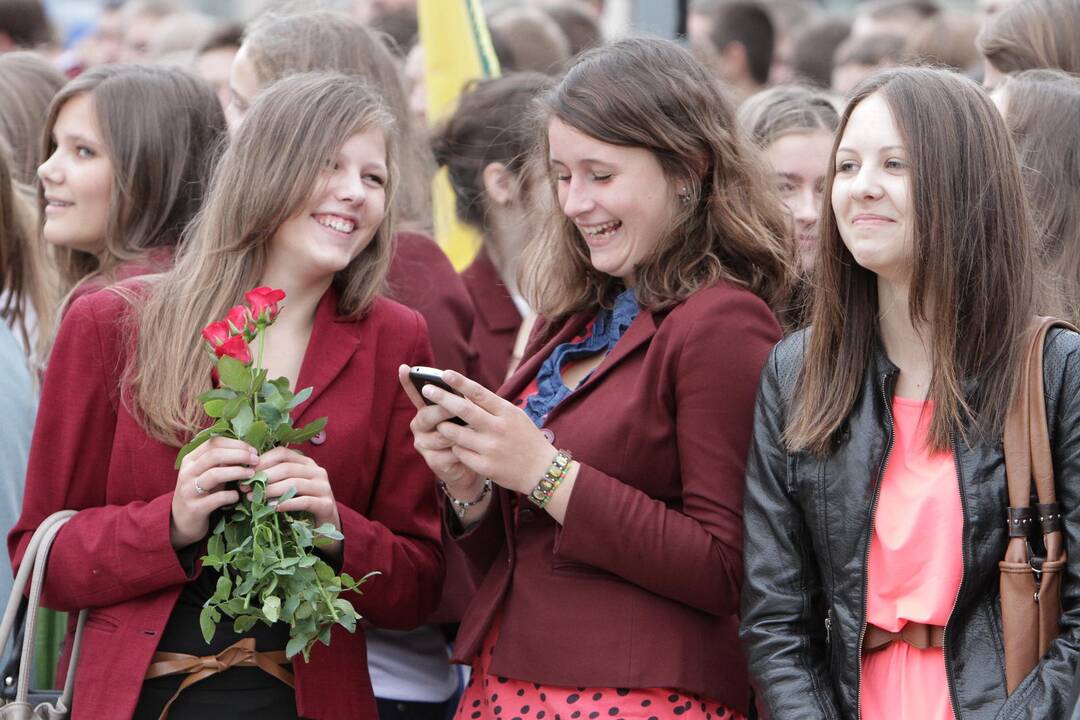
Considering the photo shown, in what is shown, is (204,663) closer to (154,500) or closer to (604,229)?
(154,500)

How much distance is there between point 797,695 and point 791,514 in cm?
37

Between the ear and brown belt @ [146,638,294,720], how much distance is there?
2092mm

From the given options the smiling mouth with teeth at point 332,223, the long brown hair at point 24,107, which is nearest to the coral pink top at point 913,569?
the smiling mouth with teeth at point 332,223

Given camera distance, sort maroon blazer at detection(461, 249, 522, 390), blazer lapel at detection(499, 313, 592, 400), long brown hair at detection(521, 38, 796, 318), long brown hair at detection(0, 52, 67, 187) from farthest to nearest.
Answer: long brown hair at detection(0, 52, 67, 187), maroon blazer at detection(461, 249, 522, 390), blazer lapel at detection(499, 313, 592, 400), long brown hair at detection(521, 38, 796, 318)

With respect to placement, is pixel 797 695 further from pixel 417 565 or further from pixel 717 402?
pixel 417 565

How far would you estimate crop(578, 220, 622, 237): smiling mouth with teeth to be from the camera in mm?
3430

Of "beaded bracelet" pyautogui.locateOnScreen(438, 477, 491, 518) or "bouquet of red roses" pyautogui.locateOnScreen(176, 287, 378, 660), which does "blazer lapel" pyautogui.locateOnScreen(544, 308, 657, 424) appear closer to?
"beaded bracelet" pyautogui.locateOnScreen(438, 477, 491, 518)

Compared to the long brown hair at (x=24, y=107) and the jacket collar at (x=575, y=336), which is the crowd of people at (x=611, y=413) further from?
the long brown hair at (x=24, y=107)

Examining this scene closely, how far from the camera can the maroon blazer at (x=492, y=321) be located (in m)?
4.79

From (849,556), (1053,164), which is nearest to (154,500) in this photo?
(849,556)

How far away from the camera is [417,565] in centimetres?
352

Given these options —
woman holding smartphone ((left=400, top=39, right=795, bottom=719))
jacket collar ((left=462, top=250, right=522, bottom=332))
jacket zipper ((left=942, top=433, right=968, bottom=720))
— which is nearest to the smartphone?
woman holding smartphone ((left=400, top=39, right=795, bottom=719))

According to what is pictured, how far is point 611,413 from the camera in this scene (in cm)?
→ 323

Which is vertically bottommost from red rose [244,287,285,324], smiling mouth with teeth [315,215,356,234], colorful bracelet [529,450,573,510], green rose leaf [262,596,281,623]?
green rose leaf [262,596,281,623]
